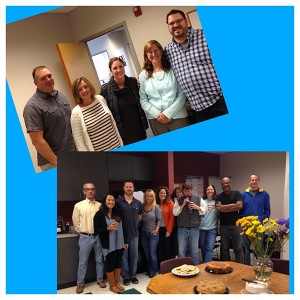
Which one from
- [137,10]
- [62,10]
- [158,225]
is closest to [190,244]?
[158,225]

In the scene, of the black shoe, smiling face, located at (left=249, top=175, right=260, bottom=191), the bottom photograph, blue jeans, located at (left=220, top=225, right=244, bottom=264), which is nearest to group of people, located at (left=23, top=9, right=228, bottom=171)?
the bottom photograph

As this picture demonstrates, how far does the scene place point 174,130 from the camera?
263cm

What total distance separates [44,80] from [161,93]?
73 centimetres

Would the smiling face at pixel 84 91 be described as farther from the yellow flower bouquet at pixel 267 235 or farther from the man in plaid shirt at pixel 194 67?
the yellow flower bouquet at pixel 267 235

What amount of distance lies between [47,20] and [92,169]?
96cm

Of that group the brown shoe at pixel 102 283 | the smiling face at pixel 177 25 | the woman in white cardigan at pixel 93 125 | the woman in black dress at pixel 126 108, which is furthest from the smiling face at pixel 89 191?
the smiling face at pixel 177 25

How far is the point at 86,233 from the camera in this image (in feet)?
8.61

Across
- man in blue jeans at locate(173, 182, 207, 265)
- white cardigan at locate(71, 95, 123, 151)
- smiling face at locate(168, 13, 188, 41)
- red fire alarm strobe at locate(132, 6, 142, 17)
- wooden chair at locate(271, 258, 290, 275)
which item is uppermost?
red fire alarm strobe at locate(132, 6, 142, 17)

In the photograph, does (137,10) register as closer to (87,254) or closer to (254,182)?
(254,182)

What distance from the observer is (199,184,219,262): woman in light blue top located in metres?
2.64

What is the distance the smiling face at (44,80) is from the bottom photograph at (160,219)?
42 cm

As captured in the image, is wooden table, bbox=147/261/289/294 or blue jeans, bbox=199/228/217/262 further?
blue jeans, bbox=199/228/217/262

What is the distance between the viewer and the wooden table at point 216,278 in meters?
2.53

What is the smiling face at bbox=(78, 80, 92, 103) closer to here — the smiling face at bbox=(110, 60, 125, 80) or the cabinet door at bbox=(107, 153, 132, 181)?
the smiling face at bbox=(110, 60, 125, 80)
